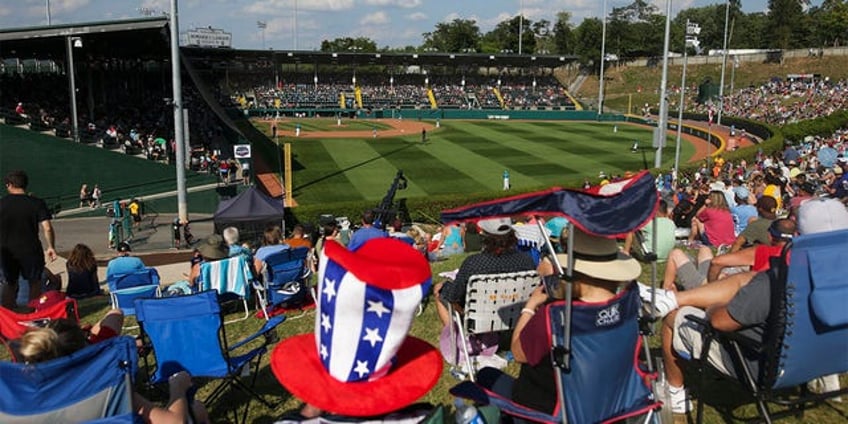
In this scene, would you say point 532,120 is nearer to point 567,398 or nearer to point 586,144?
point 586,144

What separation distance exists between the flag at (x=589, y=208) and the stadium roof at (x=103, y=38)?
25290 millimetres

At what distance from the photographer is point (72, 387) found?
11.3 ft

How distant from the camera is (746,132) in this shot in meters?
48.3

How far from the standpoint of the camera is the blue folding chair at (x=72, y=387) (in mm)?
3273

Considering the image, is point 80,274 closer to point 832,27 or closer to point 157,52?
point 157,52

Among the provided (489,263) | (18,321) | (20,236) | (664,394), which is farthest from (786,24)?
(18,321)

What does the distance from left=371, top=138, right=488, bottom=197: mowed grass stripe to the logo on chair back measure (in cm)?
2471

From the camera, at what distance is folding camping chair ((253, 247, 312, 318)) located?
8.41 meters

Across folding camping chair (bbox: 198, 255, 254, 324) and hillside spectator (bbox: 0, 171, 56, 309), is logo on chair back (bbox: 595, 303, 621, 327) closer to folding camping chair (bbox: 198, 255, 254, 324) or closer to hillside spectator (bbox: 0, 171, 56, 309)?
folding camping chair (bbox: 198, 255, 254, 324)

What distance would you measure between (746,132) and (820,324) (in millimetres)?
50113

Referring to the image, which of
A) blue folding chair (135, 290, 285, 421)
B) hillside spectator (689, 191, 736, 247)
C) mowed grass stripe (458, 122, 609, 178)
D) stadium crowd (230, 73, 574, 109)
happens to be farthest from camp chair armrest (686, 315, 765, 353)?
stadium crowd (230, 73, 574, 109)

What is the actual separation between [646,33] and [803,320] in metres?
113

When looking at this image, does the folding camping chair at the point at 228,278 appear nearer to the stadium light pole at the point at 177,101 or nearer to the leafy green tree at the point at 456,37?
the stadium light pole at the point at 177,101

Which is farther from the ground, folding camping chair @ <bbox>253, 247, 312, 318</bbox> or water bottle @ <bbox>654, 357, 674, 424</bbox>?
water bottle @ <bbox>654, 357, 674, 424</bbox>
